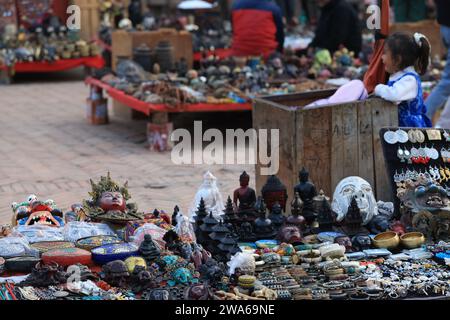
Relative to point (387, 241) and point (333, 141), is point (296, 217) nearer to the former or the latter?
point (387, 241)

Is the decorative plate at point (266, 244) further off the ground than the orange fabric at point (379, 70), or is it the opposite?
the orange fabric at point (379, 70)

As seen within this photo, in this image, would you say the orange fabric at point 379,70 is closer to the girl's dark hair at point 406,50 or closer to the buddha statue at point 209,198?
the girl's dark hair at point 406,50

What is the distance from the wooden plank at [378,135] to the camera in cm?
567

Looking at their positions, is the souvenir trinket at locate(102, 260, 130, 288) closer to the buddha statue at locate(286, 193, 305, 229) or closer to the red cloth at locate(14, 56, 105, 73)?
the buddha statue at locate(286, 193, 305, 229)

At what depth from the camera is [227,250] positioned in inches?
178

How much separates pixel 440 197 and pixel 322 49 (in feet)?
22.8

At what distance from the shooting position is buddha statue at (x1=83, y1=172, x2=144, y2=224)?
4.97 meters

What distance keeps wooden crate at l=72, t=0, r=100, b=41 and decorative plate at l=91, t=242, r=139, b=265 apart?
1084 cm

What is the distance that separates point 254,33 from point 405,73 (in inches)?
236

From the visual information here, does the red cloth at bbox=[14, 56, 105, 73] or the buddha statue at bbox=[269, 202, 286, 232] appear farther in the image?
the red cloth at bbox=[14, 56, 105, 73]

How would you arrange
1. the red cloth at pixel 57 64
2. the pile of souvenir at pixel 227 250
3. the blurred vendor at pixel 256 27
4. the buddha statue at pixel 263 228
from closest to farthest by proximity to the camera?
the pile of souvenir at pixel 227 250 < the buddha statue at pixel 263 228 < the blurred vendor at pixel 256 27 < the red cloth at pixel 57 64

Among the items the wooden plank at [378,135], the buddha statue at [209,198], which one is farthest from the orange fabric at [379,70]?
the buddha statue at [209,198]

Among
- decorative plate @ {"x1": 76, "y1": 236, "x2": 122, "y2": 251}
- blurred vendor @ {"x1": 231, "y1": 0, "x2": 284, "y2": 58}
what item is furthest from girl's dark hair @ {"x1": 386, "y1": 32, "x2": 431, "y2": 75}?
blurred vendor @ {"x1": 231, "y1": 0, "x2": 284, "y2": 58}

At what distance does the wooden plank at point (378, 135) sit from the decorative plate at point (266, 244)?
3.78 feet
